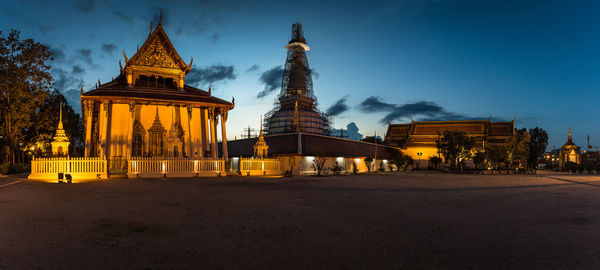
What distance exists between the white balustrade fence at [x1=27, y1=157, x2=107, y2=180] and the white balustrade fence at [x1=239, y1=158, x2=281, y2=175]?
31.0 ft

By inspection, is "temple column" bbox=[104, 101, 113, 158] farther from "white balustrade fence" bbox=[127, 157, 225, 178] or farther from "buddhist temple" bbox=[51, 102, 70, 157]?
"white balustrade fence" bbox=[127, 157, 225, 178]

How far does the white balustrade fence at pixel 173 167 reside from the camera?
2059cm

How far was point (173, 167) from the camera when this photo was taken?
21.8m

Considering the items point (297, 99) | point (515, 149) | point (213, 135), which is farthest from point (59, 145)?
point (515, 149)

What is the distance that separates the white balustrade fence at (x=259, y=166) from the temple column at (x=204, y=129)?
2958 mm

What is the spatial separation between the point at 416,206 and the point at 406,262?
5.72 metres

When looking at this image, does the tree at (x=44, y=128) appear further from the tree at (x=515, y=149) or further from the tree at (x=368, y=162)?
the tree at (x=515, y=149)

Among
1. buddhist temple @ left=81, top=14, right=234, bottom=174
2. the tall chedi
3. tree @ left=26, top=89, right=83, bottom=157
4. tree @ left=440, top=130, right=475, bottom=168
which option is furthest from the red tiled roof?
the tall chedi

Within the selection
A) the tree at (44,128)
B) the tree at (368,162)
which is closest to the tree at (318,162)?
the tree at (368,162)

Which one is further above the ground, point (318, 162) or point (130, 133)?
point (130, 133)

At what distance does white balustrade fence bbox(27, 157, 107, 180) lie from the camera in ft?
62.9

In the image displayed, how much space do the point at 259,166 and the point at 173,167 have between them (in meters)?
7.33

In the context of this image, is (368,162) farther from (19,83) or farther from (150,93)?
(19,83)

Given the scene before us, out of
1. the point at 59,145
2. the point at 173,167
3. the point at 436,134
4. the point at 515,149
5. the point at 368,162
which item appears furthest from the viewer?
the point at 436,134
